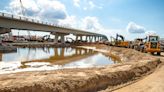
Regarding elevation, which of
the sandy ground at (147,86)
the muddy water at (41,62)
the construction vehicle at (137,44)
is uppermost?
the construction vehicle at (137,44)

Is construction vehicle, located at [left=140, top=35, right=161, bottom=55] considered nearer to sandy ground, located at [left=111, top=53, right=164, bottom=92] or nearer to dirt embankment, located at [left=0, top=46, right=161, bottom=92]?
dirt embankment, located at [left=0, top=46, right=161, bottom=92]

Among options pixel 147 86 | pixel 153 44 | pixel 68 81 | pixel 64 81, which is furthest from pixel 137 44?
pixel 64 81

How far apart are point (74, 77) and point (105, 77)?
2197mm

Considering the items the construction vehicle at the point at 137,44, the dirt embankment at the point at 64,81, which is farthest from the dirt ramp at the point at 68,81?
the construction vehicle at the point at 137,44

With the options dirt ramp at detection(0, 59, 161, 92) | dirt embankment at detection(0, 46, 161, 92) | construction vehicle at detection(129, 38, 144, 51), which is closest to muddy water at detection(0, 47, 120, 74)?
dirt embankment at detection(0, 46, 161, 92)

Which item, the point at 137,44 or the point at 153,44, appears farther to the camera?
the point at 137,44

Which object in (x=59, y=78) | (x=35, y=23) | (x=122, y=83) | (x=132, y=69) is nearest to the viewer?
(x=59, y=78)

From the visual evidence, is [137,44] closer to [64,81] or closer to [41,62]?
[41,62]

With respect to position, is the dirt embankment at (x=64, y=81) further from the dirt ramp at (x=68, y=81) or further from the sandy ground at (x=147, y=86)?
the sandy ground at (x=147, y=86)

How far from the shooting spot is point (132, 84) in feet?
44.5

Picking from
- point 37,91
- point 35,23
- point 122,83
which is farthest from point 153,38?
point 35,23

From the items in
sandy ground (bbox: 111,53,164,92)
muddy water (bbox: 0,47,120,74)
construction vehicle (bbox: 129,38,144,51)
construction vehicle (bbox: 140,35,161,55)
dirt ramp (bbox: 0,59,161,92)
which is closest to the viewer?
dirt ramp (bbox: 0,59,161,92)

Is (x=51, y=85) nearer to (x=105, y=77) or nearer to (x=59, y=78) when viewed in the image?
(x=59, y=78)

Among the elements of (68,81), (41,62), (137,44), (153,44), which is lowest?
(41,62)
